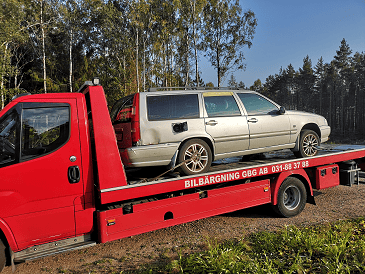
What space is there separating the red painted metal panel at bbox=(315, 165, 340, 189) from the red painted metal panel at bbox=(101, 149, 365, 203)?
0.15 metres

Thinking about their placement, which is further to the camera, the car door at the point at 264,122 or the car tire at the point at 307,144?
the car tire at the point at 307,144

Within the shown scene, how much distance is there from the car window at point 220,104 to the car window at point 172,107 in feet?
0.79

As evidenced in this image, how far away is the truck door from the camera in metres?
3.24

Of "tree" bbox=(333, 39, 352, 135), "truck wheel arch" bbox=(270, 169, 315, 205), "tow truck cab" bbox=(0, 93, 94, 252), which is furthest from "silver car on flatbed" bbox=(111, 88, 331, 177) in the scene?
"tree" bbox=(333, 39, 352, 135)

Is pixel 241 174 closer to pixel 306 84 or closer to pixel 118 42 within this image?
pixel 118 42

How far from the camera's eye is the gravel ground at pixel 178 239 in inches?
149

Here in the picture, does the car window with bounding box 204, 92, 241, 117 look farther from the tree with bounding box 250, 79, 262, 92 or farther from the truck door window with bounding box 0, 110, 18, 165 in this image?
the tree with bounding box 250, 79, 262, 92

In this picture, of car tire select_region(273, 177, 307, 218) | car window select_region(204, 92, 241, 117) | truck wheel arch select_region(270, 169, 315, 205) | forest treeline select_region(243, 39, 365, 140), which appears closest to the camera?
car window select_region(204, 92, 241, 117)

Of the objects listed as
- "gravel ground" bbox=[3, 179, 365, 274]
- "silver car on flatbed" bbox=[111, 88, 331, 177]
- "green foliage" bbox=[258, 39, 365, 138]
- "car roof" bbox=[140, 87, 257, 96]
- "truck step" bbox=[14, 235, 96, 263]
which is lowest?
"gravel ground" bbox=[3, 179, 365, 274]

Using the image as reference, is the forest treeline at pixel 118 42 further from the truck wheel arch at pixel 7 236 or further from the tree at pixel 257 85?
the tree at pixel 257 85

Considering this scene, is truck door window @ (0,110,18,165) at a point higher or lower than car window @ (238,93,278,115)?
lower

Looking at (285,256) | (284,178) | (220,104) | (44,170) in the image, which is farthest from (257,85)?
(44,170)

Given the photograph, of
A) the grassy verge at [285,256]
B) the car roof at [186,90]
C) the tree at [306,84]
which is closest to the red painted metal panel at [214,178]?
the grassy verge at [285,256]

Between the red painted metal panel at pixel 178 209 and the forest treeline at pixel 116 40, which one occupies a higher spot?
the forest treeline at pixel 116 40
